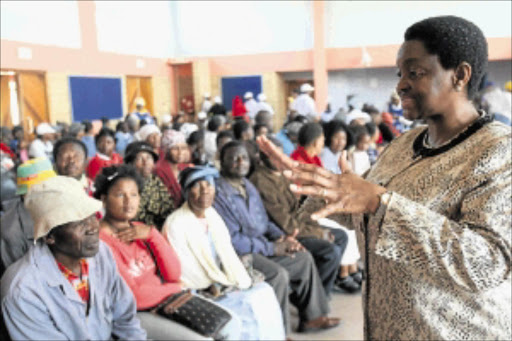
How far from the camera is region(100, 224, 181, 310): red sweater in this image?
2543mm

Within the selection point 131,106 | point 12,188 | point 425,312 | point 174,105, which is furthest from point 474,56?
point 174,105

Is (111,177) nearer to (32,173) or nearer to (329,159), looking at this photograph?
(32,173)

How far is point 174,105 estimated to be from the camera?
15.2 m

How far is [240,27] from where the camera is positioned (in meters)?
14.9

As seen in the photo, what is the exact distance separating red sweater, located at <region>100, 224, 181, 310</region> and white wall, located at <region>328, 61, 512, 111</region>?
1192 centimetres

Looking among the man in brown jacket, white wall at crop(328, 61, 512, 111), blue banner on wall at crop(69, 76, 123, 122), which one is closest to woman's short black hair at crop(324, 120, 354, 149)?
the man in brown jacket

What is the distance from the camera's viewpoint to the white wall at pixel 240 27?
14.4 m

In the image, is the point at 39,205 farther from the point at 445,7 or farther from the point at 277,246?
the point at 445,7

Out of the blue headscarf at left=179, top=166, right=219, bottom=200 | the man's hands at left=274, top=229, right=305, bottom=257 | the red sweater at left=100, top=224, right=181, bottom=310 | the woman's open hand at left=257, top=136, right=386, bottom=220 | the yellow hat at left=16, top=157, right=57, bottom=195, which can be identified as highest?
the woman's open hand at left=257, top=136, right=386, bottom=220

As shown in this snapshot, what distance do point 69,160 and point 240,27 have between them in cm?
1187

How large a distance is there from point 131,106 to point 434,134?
42.1 ft

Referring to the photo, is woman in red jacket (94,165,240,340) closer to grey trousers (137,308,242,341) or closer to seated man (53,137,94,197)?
grey trousers (137,308,242,341)

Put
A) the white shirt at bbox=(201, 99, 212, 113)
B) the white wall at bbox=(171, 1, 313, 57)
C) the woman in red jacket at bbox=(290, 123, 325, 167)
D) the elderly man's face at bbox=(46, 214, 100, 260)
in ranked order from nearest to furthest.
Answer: the elderly man's face at bbox=(46, 214, 100, 260) → the woman in red jacket at bbox=(290, 123, 325, 167) → the white shirt at bbox=(201, 99, 212, 113) → the white wall at bbox=(171, 1, 313, 57)

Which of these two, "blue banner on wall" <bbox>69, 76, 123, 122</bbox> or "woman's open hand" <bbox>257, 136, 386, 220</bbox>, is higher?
"blue banner on wall" <bbox>69, 76, 123, 122</bbox>
